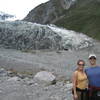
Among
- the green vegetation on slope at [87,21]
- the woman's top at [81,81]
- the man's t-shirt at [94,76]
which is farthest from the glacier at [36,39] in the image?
the man's t-shirt at [94,76]

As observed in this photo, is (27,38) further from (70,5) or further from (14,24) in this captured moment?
(70,5)

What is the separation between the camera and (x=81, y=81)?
8773 mm

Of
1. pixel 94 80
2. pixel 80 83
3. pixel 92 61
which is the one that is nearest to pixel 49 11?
pixel 80 83

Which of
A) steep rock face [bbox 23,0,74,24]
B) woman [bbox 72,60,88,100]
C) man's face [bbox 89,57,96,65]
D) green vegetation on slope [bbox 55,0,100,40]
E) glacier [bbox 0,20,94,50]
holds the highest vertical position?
steep rock face [bbox 23,0,74,24]

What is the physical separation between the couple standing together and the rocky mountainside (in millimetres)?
43706

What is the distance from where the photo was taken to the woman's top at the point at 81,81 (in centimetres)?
870

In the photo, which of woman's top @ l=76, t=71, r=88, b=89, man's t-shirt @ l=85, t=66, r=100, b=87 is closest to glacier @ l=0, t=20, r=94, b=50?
woman's top @ l=76, t=71, r=88, b=89

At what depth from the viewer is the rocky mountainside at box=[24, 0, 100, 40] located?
60.8m

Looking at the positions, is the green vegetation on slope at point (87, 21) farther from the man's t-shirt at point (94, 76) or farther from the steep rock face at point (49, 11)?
the man's t-shirt at point (94, 76)

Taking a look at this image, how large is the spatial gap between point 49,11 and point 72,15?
58.8 feet

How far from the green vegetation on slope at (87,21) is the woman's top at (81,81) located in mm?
43682

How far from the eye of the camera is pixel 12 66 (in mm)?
28797

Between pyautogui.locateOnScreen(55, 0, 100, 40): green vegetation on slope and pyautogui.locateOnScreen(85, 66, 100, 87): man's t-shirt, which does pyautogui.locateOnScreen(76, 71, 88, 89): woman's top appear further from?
pyautogui.locateOnScreen(55, 0, 100, 40): green vegetation on slope

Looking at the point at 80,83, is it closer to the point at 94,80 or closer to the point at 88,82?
the point at 88,82
